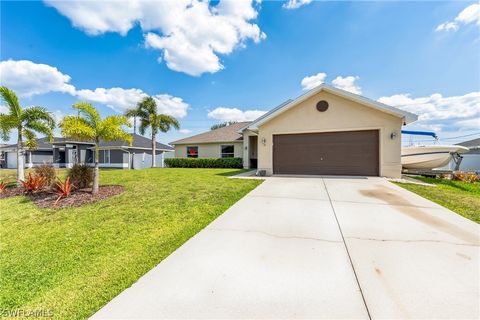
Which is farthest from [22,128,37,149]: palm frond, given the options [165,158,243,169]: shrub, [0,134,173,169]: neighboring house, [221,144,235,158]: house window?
[221,144,235,158]: house window

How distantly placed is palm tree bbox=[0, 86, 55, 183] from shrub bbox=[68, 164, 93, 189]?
4217 mm

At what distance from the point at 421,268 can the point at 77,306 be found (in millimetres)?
4269

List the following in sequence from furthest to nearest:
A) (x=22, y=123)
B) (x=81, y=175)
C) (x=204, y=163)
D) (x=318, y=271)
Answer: (x=204, y=163), (x=22, y=123), (x=81, y=175), (x=318, y=271)

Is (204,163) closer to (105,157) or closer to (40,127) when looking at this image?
(40,127)

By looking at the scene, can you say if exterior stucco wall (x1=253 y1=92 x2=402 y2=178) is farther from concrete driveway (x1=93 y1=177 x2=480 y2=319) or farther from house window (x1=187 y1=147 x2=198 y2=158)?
house window (x1=187 y1=147 x2=198 y2=158)

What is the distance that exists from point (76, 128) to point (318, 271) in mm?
8555

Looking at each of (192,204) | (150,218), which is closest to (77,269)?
(150,218)

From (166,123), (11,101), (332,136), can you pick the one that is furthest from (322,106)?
(166,123)

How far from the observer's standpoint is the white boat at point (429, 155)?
1252cm

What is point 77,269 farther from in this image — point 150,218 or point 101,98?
point 101,98

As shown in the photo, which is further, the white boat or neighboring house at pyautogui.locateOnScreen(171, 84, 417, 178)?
the white boat

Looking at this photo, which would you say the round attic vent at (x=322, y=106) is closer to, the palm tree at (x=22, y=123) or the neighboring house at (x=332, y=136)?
the neighboring house at (x=332, y=136)

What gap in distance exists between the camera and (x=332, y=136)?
444 inches

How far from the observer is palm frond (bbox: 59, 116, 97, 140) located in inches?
277
